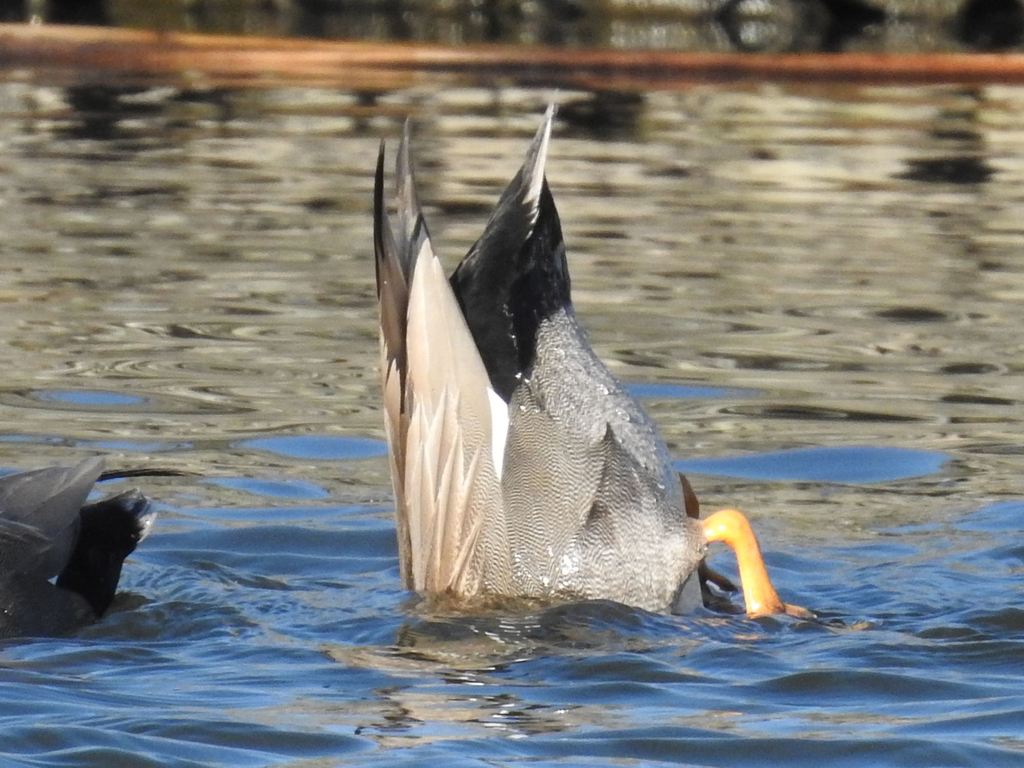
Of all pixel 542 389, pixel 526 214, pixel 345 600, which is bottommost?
pixel 345 600

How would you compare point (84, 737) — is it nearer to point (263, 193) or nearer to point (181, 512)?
point (181, 512)

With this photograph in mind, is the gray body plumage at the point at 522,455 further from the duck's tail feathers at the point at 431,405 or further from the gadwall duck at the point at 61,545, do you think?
the gadwall duck at the point at 61,545

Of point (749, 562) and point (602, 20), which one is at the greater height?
point (602, 20)

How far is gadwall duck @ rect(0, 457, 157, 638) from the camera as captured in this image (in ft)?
13.5

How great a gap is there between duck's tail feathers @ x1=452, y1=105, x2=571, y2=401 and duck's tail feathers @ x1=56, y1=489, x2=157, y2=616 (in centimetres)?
82

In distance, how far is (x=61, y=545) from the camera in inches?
167

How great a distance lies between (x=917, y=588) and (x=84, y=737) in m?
1.90

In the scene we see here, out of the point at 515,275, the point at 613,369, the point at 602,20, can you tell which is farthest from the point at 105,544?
the point at 602,20

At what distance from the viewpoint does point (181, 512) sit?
5070 millimetres

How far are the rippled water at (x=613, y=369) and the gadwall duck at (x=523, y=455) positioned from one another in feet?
0.35

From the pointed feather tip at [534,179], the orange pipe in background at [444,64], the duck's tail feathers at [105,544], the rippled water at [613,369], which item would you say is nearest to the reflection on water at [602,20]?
the orange pipe in background at [444,64]

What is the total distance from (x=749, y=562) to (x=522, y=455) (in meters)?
0.53

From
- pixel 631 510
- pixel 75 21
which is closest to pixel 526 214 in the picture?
pixel 631 510

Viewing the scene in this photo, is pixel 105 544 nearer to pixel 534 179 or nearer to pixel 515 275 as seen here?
pixel 515 275
